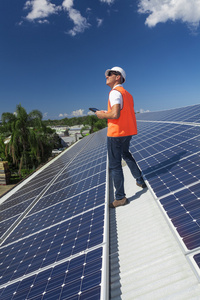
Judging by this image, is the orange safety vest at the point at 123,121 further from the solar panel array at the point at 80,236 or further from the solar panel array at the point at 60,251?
the solar panel array at the point at 60,251

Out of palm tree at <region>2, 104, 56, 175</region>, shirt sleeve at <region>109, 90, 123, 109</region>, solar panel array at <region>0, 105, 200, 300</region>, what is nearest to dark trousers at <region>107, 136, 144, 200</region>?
solar panel array at <region>0, 105, 200, 300</region>

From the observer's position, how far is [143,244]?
3383 millimetres

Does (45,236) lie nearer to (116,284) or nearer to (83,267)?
(83,267)

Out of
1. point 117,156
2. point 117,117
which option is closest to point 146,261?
point 117,156

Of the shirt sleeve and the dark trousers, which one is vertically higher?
the shirt sleeve

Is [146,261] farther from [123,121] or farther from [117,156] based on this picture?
[123,121]

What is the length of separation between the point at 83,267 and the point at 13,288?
4.53 feet

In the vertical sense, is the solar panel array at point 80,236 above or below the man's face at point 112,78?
below

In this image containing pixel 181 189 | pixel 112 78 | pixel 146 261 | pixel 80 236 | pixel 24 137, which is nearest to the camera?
pixel 146 261

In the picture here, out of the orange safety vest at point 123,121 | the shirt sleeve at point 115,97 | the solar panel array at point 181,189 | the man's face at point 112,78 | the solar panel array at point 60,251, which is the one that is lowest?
the solar panel array at point 60,251

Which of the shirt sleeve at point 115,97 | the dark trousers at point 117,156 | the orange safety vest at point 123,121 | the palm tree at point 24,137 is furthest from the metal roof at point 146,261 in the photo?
the palm tree at point 24,137

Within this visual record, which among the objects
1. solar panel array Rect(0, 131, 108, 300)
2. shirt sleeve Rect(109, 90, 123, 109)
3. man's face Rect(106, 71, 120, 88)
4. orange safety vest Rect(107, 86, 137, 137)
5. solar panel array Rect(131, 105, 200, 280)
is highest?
man's face Rect(106, 71, 120, 88)

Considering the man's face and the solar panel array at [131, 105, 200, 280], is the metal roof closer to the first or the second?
the solar panel array at [131, 105, 200, 280]

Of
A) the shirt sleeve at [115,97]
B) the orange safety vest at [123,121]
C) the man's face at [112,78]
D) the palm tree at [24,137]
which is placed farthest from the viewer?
the palm tree at [24,137]
